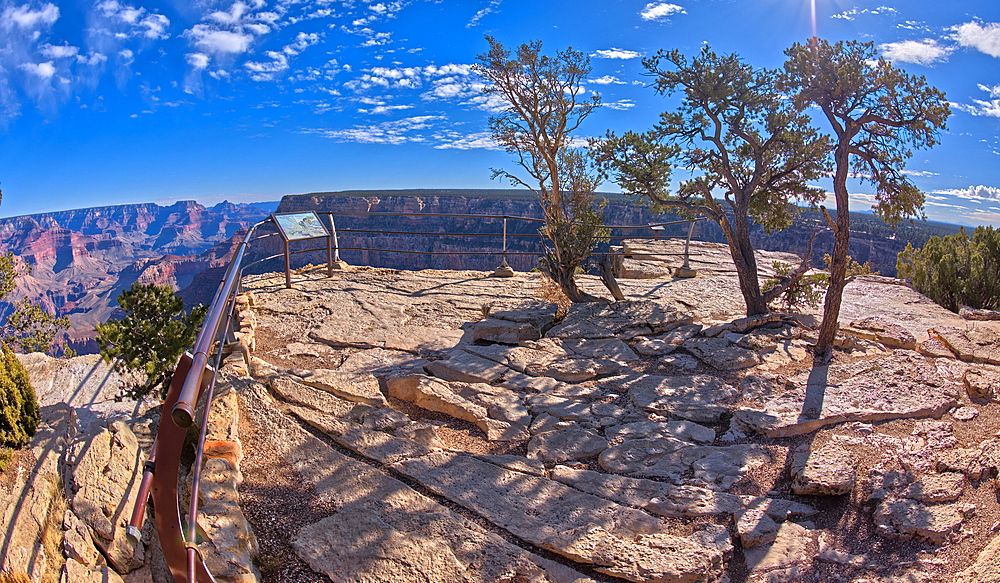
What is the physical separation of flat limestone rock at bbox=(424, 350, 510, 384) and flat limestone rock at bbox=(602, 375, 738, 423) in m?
1.04

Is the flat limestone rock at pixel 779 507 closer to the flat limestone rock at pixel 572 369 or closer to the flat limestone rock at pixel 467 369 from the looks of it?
the flat limestone rock at pixel 572 369

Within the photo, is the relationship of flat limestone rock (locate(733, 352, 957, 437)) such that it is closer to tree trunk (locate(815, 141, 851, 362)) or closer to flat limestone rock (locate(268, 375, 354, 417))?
A: tree trunk (locate(815, 141, 851, 362))

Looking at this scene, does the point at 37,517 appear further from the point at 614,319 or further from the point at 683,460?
the point at 614,319

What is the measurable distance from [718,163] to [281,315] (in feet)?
19.6

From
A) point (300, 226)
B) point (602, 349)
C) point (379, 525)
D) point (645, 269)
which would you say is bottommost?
→ point (379, 525)

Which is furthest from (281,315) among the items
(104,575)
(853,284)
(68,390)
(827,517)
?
(853,284)

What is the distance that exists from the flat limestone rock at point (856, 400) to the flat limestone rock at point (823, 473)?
48cm

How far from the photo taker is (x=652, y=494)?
2863mm

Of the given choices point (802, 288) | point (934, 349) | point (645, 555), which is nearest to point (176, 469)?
point (645, 555)

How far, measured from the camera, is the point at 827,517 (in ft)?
8.65

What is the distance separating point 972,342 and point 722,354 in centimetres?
242

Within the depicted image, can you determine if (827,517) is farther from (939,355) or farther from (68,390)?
(68,390)

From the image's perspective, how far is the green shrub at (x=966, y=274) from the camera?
273 inches

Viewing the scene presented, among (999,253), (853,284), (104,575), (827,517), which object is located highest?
(999,253)
